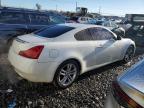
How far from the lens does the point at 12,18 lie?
A: 8.05m

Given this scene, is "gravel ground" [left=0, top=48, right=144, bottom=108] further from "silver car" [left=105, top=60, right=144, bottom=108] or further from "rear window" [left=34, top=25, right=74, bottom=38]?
"silver car" [left=105, top=60, right=144, bottom=108]

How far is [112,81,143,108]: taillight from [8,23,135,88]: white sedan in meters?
2.34

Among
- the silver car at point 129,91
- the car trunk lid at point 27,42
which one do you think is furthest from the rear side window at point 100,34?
the silver car at point 129,91

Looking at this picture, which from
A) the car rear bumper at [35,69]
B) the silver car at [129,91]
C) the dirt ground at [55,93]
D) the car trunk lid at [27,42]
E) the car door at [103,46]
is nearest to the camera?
the silver car at [129,91]

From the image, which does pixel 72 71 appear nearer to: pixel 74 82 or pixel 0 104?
pixel 74 82

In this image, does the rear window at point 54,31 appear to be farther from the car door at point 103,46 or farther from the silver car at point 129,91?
the silver car at point 129,91

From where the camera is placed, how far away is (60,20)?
9.67 m

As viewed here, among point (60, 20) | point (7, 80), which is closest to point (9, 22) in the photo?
point (60, 20)

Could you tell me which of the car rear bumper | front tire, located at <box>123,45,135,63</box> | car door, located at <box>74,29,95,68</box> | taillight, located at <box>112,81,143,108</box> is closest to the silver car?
taillight, located at <box>112,81,143,108</box>

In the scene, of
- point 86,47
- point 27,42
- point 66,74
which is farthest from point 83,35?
point 27,42

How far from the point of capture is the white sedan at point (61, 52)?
467 cm

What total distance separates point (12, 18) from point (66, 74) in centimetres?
397

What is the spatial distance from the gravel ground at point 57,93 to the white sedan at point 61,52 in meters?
0.30

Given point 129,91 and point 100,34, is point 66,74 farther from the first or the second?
point 129,91
